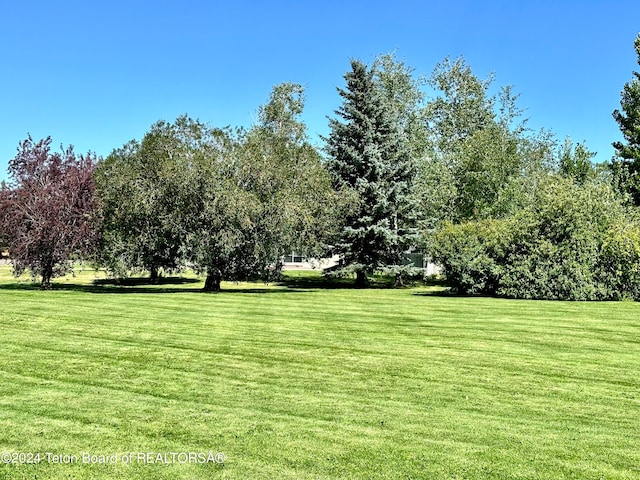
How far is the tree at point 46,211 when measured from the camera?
2302cm

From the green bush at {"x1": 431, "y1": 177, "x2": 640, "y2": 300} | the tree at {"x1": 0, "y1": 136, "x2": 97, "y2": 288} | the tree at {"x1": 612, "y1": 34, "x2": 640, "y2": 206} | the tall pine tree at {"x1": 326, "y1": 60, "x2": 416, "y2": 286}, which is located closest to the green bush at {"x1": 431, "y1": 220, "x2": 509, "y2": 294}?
the green bush at {"x1": 431, "y1": 177, "x2": 640, "y2": 300}

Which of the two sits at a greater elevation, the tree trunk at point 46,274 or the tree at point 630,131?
the tree at point 630,131

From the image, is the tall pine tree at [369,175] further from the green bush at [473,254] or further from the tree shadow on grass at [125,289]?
the green bush at [473,254]

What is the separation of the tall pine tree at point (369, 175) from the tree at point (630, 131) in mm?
18759

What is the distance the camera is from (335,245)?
1144 inches

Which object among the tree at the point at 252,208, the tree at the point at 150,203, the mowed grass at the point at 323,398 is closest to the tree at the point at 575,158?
the tree at the point at 252,208

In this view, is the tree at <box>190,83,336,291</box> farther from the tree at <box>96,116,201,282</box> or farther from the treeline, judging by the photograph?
the tree at <box>96,116,201,282</box>

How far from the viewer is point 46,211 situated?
23031 mm

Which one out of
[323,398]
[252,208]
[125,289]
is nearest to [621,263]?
[252,208]

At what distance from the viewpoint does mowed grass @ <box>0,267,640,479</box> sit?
4405mm

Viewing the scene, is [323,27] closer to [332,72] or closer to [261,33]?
[261,33]

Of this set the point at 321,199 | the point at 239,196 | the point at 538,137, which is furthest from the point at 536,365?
the point at 538,137

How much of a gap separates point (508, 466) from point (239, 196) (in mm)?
17695

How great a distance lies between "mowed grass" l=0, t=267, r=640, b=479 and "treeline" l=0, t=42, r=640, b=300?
29.6ft
